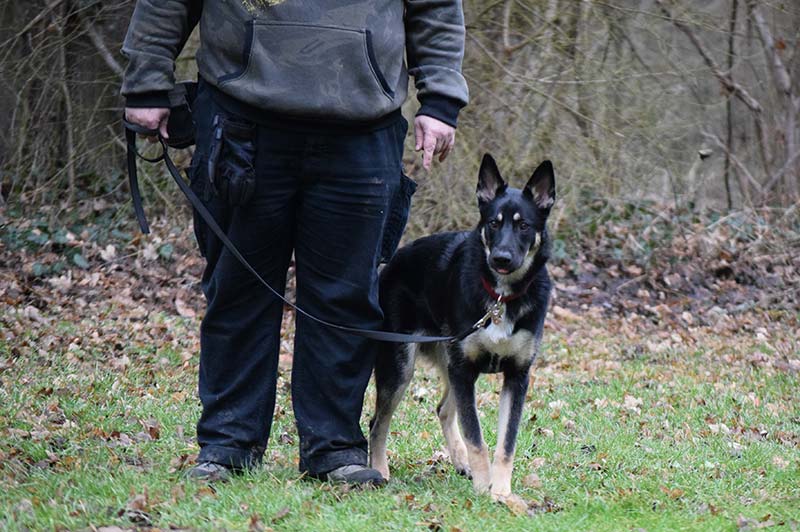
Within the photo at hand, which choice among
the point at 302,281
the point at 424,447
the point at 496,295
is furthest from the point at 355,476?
the point at 424,447

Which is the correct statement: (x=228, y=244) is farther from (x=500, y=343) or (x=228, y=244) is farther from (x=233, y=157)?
(x=500, y=343)

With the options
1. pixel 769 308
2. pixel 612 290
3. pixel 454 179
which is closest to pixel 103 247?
pixel 454 179

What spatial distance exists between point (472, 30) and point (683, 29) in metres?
3.17

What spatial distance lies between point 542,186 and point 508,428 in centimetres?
111

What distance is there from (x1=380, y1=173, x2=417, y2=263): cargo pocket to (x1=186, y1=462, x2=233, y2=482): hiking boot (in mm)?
1061

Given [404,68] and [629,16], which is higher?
[404,68]

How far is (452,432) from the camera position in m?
4.86

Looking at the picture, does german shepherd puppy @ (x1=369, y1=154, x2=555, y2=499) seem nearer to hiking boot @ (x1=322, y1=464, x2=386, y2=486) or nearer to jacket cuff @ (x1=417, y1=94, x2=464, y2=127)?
hiking boot @ (x1=322, y1=464, x2=386, y2=486)

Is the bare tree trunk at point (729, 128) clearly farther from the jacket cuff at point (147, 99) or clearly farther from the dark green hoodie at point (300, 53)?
→ the jacket cuff at point (147, 99)

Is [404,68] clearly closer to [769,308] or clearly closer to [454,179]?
[454,179]

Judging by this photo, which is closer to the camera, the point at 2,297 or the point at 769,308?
the point at 2,297

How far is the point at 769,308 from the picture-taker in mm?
10398

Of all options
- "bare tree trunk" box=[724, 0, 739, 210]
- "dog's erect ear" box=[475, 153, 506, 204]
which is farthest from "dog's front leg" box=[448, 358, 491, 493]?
"bare tree trunk" box=[724, 0, 739, 210]

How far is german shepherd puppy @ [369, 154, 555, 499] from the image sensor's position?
14.0 ft
